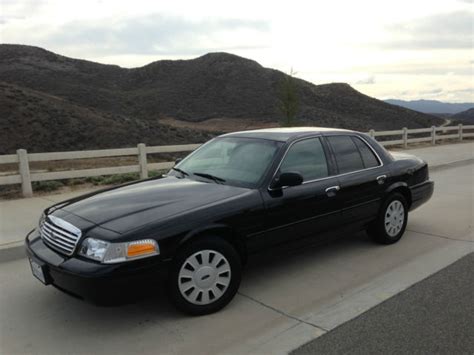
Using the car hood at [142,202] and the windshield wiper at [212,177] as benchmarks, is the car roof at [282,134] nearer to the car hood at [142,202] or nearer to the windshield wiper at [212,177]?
the windshield wiper at [212,177]

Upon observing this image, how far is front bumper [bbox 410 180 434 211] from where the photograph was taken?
6207 mm

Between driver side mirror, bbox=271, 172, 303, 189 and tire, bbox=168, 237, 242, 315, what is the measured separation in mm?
817

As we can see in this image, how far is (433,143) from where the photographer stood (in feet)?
71.6

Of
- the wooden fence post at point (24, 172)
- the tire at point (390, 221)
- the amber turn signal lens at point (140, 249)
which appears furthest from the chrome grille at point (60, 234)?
the wooden fence post at point (24, 172)

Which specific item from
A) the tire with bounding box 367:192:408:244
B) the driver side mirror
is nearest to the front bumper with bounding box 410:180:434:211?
the tire with bounding box 367:192:408:244

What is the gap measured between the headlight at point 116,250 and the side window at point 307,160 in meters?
1.65

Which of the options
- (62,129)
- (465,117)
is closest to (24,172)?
(62,129)

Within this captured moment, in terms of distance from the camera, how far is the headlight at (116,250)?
351 centimetres

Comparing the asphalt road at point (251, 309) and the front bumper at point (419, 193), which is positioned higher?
the front bumper at point (419, 193)

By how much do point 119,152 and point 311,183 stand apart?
6473mm

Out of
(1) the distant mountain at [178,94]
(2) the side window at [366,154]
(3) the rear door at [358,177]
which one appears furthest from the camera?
(1) the distant mountain at [178,94]

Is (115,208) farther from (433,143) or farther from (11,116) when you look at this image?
(11,116)

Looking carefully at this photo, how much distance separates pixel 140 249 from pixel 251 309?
3.93ft

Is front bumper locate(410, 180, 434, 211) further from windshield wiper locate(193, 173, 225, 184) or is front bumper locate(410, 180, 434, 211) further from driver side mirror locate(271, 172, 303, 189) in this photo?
windshield wiper locate(193, 173, 225, 184)
